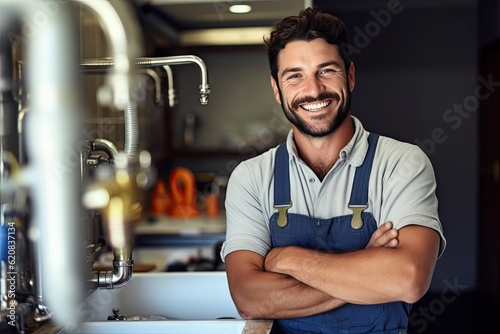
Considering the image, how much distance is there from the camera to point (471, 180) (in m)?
4.52

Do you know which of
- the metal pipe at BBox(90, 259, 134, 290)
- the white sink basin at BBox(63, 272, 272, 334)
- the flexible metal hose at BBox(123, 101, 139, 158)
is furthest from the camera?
the white sink basin at BBox(63, 272, 272, 334)

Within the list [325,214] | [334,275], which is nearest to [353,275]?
[334,275]

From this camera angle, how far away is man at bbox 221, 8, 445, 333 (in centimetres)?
131

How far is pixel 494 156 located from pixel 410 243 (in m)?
3.08

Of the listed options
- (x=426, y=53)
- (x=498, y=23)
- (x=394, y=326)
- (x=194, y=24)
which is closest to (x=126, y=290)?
(x=394, y=326)

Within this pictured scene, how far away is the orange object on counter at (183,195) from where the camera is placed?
3.58 m

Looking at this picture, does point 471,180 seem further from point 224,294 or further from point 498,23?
point 224,294

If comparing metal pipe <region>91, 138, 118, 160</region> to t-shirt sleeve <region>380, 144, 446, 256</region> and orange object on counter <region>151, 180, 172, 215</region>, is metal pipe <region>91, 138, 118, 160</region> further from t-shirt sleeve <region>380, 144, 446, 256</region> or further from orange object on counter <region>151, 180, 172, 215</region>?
orange object on counter <region>151, 180, 172, 215</region>

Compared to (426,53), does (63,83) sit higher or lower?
lower

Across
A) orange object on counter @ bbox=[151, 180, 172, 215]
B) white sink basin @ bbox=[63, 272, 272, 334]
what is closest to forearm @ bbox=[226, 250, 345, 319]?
white sink basin @ bbox=[63, 272, 272, 334]

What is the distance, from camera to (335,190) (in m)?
1.51

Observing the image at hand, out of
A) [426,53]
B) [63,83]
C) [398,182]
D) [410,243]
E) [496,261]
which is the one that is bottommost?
[496,261]

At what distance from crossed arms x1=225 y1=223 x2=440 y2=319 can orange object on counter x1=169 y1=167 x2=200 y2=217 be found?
84.9 inches

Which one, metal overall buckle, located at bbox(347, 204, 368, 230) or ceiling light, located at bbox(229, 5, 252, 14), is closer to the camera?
metal overall buckle, located at bbox(347, 204, 368, 230)
